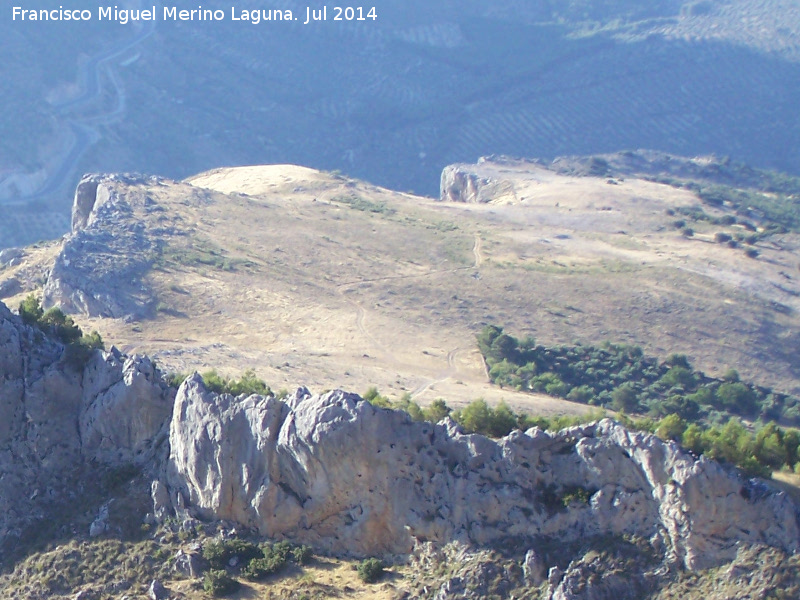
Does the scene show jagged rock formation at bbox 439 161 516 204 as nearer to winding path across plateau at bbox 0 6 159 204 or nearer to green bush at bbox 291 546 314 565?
winding path across plateau at bbox 0 6 159 204

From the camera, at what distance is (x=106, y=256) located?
Result: 178ft

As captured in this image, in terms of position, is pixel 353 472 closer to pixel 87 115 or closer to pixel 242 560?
pixel 242 560

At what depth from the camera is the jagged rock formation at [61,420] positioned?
29.2 metres

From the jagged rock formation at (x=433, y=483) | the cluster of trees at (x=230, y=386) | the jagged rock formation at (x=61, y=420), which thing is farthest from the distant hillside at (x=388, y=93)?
the jagged rock formation at (x=433, y=483)

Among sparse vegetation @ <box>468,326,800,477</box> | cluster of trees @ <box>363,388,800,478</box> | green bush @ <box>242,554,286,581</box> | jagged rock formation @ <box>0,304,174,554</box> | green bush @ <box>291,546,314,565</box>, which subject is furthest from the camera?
sparse vegetation @ <box>468,326,800,477</box>

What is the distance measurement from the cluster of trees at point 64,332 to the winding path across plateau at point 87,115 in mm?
88486

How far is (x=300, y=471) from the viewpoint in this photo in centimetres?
2673

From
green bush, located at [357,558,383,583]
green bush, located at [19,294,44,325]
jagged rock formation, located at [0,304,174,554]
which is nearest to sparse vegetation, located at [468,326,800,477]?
green bush, located at [357,558,383,583]

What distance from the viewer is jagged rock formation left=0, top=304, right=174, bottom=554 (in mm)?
29219

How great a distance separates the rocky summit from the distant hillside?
93131 millimetres

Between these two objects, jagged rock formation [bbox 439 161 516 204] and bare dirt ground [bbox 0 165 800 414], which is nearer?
bare dirt ground [bbox 0 165 800 414]

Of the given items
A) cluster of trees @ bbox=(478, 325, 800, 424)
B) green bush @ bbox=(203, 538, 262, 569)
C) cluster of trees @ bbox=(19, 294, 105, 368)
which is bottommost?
cluster of trees @ bbox=(478, 325, 800, 424)

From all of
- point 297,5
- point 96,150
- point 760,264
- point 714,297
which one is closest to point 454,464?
point 714,297

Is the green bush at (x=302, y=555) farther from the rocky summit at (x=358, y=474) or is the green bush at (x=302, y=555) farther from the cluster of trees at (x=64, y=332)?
the cluster of trees at (x=64, y=332)
